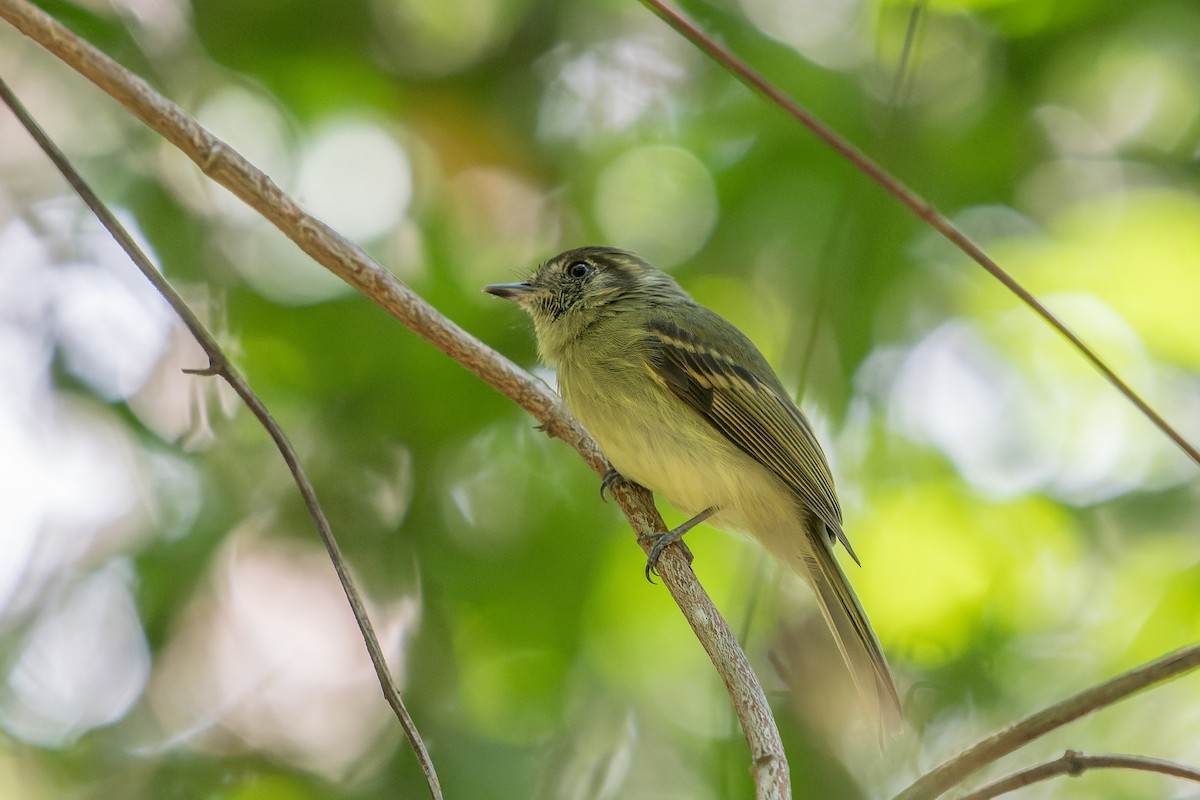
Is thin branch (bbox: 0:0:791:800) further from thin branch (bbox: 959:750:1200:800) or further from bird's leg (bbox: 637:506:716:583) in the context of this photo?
thin branch (bbox: 959:750:1200:800)

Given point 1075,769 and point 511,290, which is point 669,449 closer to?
point 511,290

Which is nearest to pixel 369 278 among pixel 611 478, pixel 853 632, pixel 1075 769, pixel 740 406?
pixel 611 478

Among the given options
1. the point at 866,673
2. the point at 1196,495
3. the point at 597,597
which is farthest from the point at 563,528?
the point at 1196,495

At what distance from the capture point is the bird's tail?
9.87 ft

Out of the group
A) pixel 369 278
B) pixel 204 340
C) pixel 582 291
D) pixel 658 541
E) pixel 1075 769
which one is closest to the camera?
pixel 1075 769

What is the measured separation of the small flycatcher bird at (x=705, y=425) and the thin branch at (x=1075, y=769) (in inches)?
64.3

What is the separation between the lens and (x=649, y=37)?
4883mm

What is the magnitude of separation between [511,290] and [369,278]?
5.11 feet

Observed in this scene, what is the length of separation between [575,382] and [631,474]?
0.43 meters

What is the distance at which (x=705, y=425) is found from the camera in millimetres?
3672

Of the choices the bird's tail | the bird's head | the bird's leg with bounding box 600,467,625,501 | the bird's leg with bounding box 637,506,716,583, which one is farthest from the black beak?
the bird's tail

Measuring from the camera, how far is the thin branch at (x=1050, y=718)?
1.43m

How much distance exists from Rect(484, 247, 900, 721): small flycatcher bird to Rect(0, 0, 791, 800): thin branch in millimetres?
473

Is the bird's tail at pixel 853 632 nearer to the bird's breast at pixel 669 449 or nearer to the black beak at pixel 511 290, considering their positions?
the bird's breast at pixel 669 449
